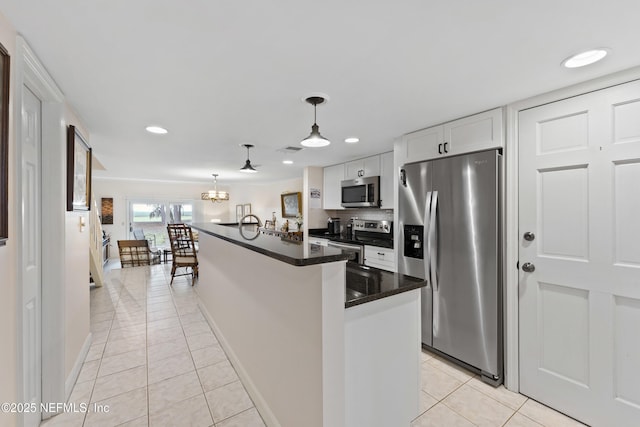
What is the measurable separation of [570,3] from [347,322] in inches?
63.3

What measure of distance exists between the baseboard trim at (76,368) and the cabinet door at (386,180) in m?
3.53

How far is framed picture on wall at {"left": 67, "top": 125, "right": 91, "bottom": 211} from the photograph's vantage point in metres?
1.98

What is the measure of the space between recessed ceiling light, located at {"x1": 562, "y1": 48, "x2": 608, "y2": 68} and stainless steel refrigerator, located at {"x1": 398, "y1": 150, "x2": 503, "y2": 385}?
2.24ft

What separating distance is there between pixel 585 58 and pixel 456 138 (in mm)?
949

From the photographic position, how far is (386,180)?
378cm

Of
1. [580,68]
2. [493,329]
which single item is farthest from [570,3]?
[493,329]

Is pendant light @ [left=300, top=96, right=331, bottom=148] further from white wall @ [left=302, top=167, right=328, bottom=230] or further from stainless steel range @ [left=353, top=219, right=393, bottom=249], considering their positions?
white wall @ [left=302, top=167, right=328, bottom=230]

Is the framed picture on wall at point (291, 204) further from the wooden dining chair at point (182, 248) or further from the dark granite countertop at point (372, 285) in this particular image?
the dark granite countertop at point (372, 285)

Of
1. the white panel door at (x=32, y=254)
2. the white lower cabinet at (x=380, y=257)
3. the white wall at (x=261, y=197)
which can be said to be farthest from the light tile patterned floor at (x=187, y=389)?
the white wall at (x=261, y=197)

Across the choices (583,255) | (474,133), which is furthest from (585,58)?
(583,255)

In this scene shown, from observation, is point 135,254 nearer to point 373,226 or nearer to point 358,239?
point 358,239

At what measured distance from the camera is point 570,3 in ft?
3.49

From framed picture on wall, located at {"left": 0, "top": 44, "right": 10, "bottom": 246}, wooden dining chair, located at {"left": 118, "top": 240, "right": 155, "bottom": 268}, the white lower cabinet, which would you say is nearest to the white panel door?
framed picture on wall, located at {"left": 0, "top": 44, "right": 10, "bottom": 246}

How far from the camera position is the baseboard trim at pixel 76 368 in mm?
1935
